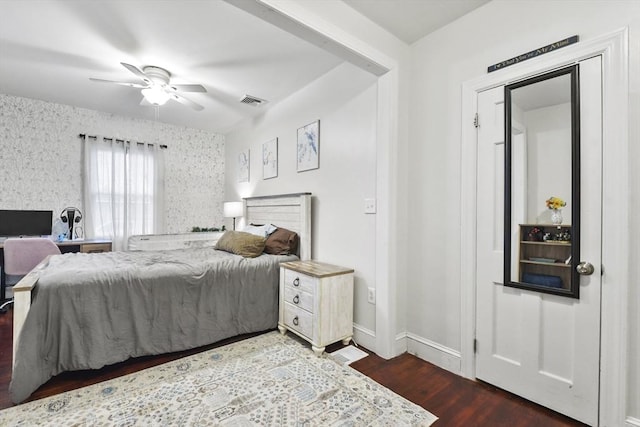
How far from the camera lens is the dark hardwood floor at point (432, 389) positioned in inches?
61.3

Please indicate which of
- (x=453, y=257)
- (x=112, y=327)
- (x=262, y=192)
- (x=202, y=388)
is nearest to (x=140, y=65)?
(x=262, y=192)

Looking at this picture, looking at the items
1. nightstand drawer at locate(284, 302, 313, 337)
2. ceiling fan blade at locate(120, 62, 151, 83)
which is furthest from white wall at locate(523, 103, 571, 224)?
ceiling fan blade at locate(120, 62, 151, 83)

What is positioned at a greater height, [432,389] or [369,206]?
[369,206]

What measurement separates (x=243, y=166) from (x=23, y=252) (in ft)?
8.93

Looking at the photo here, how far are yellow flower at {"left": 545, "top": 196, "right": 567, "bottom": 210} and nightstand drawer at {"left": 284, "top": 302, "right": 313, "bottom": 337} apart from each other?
5.77 ft

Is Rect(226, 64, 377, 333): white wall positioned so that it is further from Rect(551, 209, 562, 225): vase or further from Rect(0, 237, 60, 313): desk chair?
Rect(0, 237, 60, 313): desk chair

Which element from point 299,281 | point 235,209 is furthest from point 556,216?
point 235,209

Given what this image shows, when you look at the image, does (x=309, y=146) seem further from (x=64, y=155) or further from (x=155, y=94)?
(x=64, y=155)

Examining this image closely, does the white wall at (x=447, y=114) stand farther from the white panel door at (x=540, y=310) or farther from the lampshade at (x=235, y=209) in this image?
the lampshade at (x=235, y=209)

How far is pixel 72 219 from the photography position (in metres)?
3.95

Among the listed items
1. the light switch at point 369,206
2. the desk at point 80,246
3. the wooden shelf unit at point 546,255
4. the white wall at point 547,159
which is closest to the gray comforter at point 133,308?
the light switch at point 369,206

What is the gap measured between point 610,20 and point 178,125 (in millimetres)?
5181

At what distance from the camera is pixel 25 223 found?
12.0 ft

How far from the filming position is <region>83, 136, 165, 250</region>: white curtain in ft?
13.6
